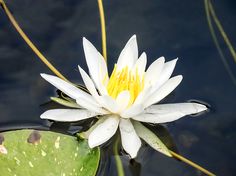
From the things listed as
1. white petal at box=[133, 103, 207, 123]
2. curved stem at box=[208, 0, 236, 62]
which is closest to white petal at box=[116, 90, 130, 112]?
white petal at box=[133, 103, 207, 123]

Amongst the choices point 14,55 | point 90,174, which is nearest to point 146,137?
point 90,174

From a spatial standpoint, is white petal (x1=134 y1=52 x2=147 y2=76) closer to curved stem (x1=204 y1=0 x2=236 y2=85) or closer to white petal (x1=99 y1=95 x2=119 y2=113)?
white petal (x1=99 y1=95 x2=119 y2=113)

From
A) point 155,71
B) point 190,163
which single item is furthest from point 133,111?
point 190,163

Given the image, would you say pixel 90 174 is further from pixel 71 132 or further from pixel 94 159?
pixel 71 132

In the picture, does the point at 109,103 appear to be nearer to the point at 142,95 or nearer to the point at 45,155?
the point at 142,95

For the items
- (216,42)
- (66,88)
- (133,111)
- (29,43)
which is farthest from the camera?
(216,42)

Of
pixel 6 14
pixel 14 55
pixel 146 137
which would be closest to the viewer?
pixel 146 137
